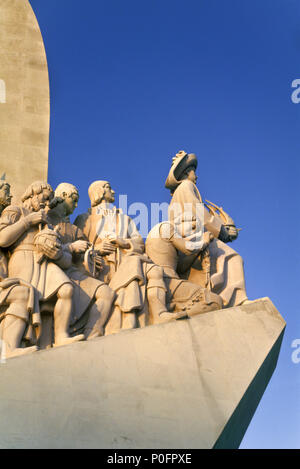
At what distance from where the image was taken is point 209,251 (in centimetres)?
1132

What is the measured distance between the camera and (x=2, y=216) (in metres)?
10.3

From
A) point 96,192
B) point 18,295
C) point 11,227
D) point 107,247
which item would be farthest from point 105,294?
point 96,192

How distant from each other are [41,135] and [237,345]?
4.93 metres

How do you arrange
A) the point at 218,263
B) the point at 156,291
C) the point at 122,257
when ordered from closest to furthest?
the point at 156,291 → the point at 122,257 → the point at 218,263

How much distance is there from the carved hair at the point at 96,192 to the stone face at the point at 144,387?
2.78 meters

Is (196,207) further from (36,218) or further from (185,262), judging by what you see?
(36,218)

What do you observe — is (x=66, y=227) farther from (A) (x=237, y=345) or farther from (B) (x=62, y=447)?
(B) (x=62, y=447)

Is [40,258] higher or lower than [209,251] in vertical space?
lower

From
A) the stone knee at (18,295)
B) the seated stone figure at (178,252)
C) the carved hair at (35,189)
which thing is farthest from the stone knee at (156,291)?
the carved hair at (35,189)

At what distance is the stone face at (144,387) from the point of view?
8.26 m

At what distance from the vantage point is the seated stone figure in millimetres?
10469

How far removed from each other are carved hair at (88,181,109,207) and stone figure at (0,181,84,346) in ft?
4.36

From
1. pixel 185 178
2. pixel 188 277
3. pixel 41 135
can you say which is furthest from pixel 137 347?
pixel 41 135

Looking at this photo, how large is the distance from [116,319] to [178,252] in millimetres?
1573
